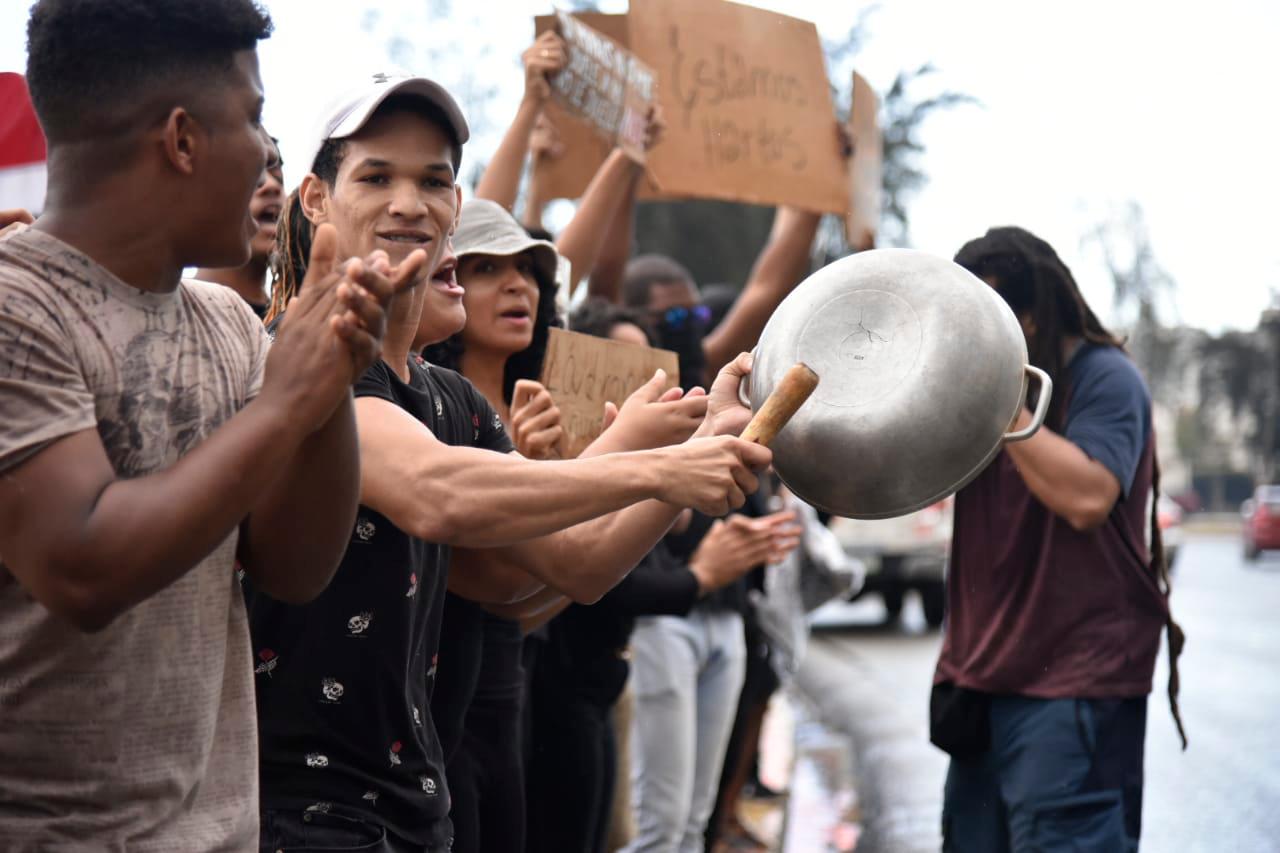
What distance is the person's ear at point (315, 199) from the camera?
2.53 metres

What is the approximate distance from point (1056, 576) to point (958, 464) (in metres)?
1.44

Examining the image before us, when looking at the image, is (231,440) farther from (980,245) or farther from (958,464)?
(980,245)

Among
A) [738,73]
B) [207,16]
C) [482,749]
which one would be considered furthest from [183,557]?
[738,73]

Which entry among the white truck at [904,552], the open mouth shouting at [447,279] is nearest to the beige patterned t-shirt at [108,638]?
the open mouth shouting at [447,279]

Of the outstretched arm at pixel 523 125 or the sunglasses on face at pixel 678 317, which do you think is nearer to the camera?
the outstretched arm at pixel 523 125

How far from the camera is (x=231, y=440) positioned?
1554 mm

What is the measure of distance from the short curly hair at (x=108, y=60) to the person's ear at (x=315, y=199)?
86 cm

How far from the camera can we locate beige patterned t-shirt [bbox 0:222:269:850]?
155 cm

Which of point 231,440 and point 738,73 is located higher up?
point 738,73

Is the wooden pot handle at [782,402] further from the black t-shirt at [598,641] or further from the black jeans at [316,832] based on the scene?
the black t-shirt at [598,641]

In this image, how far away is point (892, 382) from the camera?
2201 millimetres

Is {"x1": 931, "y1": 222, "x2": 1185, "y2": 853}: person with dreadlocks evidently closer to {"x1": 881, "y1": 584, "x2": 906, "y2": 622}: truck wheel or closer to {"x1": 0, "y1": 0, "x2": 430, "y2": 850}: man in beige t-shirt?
{"x1": 0, "y1": 0, "x2": 430, "y2": 850}: man in beige t-shirt

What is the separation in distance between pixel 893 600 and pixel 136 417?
14.7 m

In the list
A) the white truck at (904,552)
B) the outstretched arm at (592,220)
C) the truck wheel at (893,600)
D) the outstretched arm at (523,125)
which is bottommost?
the truck wheel at (893,600)
